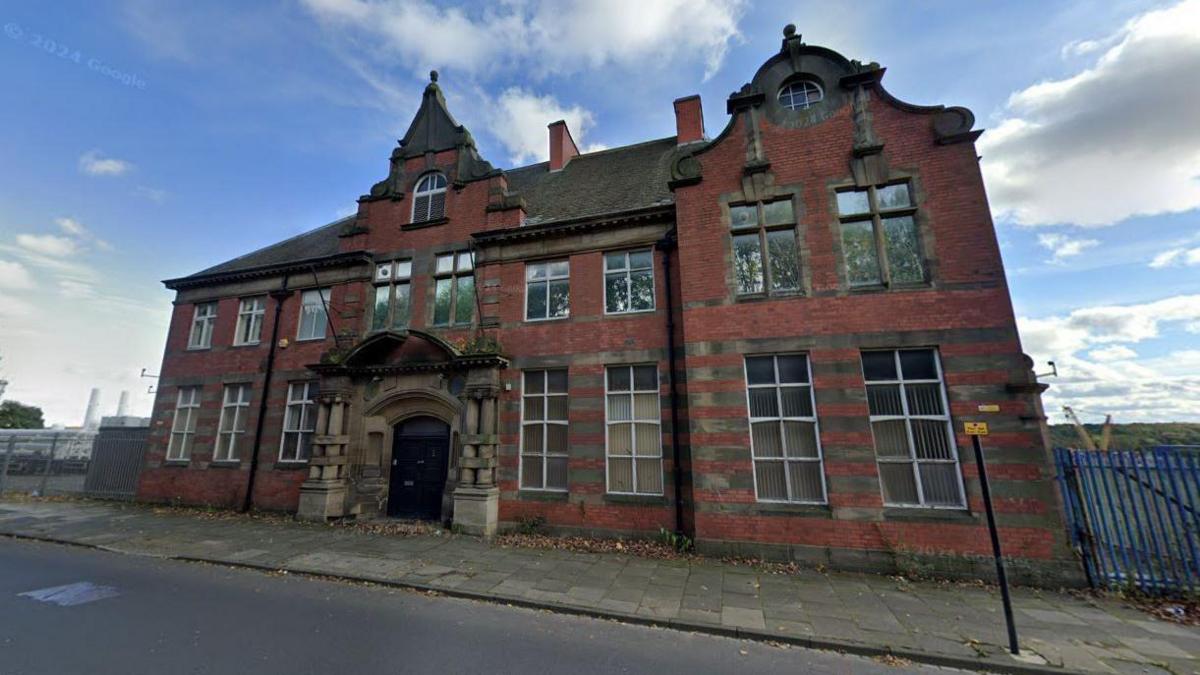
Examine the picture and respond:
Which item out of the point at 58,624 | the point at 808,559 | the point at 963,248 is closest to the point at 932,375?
the point at 963,248

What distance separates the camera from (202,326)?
52.8 feet

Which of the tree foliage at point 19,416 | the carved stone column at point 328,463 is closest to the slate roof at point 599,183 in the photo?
the carved stone column at point 328,463

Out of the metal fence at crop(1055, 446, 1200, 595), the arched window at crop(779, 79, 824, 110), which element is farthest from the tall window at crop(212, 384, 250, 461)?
the metal fence at crop(1055, 446, 1200, 595)

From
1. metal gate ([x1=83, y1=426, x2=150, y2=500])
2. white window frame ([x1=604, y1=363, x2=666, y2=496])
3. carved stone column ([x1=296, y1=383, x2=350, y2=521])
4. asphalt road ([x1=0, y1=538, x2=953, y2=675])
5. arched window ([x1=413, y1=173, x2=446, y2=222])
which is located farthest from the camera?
metal gate ([x1=83, y1=426, x2=150, y2=500])

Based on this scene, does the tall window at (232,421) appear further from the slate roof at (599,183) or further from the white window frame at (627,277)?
the white window frame at (627,277)

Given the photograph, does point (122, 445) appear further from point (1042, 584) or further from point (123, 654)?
point (1042, 584)

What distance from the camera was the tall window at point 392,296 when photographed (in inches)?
532

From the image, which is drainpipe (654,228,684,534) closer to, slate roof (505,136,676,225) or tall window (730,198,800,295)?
slate roof (505,136,676,225)

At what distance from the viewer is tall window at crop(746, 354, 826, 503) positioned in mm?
9008

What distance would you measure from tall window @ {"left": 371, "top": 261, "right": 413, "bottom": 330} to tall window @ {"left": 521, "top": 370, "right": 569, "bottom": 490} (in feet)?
15.5

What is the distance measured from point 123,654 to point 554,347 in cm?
847

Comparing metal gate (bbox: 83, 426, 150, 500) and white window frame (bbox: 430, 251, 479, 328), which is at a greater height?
white window frame (bbox: 430, 251, 479, 328)

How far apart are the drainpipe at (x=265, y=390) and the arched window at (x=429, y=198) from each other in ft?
17.3

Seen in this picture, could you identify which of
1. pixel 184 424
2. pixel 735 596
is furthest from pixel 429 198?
pixel 735 596
